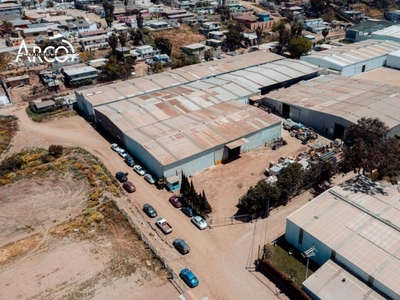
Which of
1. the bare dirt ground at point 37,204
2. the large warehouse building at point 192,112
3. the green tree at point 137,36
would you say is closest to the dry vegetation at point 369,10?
the large warehouse building at point 192,112

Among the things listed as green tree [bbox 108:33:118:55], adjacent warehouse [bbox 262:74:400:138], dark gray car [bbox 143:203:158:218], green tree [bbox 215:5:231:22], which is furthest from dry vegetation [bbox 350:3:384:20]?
dark gray car [bbox 143:203:158:218]

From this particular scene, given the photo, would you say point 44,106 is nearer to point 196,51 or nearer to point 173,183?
point 173,183

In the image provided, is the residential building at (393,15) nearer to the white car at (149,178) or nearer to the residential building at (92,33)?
the residential building at (92,33)

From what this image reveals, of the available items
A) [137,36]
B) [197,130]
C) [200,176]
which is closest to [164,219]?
[200,176]

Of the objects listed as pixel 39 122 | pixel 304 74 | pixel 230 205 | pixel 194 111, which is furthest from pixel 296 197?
pixel 39 122

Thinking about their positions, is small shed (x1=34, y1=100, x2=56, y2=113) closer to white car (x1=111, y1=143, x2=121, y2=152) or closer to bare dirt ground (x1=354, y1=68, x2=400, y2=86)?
white car (x1=111, y1=143, x2=121, y2=152)

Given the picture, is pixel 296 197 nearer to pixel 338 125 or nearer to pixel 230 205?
pixel 230 205
